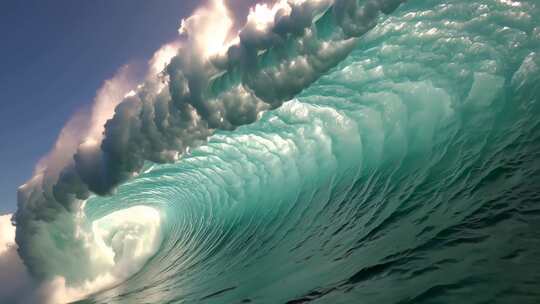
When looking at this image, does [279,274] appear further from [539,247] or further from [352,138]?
[352,138]

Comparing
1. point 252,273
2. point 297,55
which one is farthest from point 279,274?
point 297,55

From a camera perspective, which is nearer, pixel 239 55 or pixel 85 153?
pixel 239 55

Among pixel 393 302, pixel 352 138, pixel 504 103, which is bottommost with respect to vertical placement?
pixel 393 302

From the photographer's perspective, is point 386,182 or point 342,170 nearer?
point 386,182

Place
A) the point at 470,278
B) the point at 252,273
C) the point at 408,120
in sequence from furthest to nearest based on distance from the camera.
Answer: the point at 408,120 → the point at 252,273 → the point at 470,278
